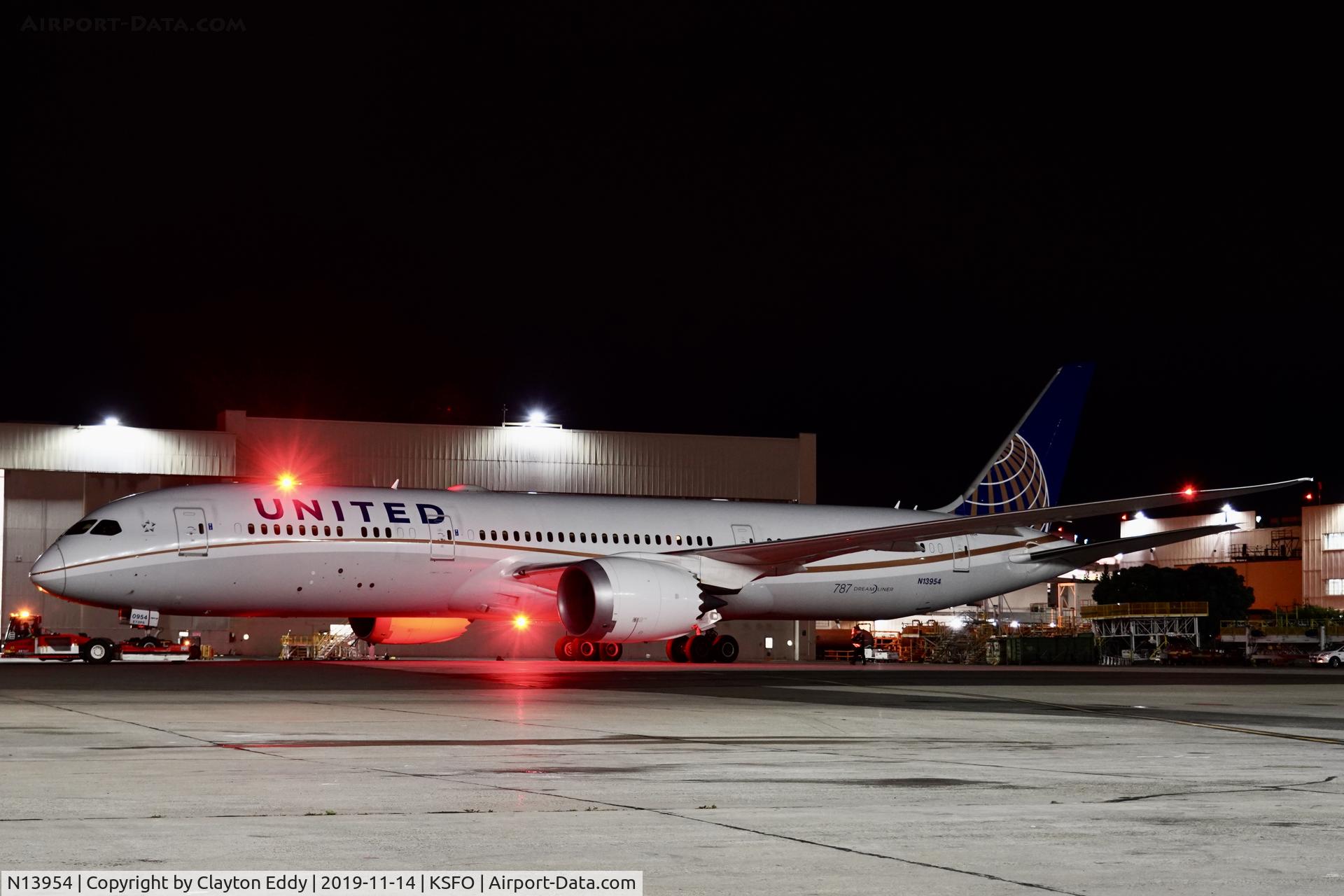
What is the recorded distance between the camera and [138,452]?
49688mm

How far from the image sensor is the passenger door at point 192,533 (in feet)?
95.4

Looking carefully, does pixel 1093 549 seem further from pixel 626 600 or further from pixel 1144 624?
pixel 1144 624

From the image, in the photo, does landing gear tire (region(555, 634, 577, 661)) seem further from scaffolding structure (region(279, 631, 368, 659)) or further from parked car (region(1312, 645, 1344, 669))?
parked car (region(1312, 645, 1344, 669))

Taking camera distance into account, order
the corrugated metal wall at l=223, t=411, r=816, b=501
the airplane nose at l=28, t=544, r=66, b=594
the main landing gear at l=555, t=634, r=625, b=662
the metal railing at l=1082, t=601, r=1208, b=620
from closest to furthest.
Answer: the airplane nose at l=28, t=544, r=66, b=594 < the main landing gear at l=555, t=634, r=625, b=662 < the metal railing at l=1082, t=601, r=1208, b=620 < the corrugated metal wall at l=223, t=411, r=816, b=501

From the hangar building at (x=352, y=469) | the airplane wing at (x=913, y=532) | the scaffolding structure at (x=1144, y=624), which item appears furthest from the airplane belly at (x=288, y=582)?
the scaffolding structure at (x=1144, y=624)

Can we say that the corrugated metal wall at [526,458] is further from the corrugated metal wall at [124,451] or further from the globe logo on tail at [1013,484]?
the globe logo on tail at [1013,484]

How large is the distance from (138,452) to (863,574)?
25408 millimetres

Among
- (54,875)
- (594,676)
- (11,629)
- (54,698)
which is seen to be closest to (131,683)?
(54,698)

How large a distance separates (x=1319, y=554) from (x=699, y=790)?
91003mm

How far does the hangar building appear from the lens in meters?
49.0

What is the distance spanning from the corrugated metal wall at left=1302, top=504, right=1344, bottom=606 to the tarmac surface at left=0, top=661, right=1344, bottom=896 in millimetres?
77815

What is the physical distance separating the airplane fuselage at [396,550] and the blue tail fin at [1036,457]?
3574 millimetres

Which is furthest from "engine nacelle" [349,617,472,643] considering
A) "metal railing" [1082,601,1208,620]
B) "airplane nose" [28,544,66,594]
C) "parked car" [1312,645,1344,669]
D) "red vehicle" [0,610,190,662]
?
"parked car" [1312,645,1344,669]

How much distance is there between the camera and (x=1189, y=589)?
100500 mm
